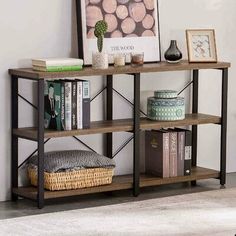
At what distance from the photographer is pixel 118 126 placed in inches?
217

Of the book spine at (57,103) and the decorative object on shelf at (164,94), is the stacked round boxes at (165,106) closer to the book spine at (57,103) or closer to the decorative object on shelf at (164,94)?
the decorative object on shelf at (164,94)

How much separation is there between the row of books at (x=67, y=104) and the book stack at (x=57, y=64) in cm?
10

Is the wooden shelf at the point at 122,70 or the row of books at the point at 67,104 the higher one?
the wooden shelf at the point at 122,70

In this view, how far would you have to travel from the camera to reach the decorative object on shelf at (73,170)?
210 inches

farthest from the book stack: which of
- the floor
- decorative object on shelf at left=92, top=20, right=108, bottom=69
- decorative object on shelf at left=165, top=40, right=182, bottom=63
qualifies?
the floor

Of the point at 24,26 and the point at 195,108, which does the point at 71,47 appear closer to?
the point at 24,26

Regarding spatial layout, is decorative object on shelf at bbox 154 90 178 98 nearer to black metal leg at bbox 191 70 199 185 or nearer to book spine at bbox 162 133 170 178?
book spine at bbox 162 133 170 178

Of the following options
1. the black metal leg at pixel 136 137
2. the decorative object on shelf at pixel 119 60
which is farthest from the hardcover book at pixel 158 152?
the decorative object on shelf at pixel 119 60

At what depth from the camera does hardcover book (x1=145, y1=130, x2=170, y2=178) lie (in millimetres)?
5742

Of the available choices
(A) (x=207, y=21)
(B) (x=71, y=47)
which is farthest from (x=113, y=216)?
(A) (x=207, y=21)

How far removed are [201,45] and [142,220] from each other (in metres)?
1.50

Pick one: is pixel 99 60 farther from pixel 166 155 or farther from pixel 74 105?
pixel 166 155

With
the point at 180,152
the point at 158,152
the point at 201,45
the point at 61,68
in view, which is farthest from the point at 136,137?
the point at 201,45

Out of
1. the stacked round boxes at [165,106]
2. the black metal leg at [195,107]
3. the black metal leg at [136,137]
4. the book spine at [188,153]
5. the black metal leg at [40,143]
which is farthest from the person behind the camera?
the black metal leg at [195,107]
